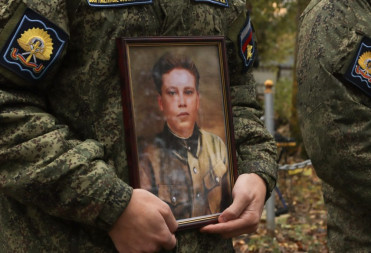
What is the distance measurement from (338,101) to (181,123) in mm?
802

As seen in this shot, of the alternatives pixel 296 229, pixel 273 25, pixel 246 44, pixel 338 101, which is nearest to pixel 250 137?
pixel 246 44

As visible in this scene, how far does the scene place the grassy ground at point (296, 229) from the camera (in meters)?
4.97

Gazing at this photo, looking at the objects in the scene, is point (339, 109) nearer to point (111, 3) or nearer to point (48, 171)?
point (111, 3)

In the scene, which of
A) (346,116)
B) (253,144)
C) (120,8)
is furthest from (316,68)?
(120,8)

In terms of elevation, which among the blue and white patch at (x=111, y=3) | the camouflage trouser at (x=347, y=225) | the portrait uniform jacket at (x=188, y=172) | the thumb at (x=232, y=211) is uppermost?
the blue and white patch at (x=111, y=3)

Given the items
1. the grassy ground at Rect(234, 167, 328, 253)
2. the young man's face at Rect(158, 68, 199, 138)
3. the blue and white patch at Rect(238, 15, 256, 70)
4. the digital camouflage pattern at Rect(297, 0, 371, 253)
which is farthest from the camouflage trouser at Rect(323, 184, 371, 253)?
the grassy ground at Rect(234, 167, 328, 253)

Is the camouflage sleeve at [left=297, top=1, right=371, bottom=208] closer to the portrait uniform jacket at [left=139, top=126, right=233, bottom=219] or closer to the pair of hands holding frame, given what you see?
the portrait uniform jacket at [left=139, top=126, right=233, bottom=219]

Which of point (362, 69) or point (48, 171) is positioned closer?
point (48, 171)

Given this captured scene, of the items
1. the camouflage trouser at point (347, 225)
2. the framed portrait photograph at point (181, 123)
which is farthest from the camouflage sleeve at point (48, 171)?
the camouflage trouser at point (347, 225)

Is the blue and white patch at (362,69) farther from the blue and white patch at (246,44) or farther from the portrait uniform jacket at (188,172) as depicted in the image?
the portrait uniform jacket at (188,172)

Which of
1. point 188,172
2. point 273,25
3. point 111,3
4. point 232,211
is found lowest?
point 232,211

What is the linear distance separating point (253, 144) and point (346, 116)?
491 mm

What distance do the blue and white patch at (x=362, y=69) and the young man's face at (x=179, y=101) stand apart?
79cm

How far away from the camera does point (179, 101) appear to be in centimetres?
148
